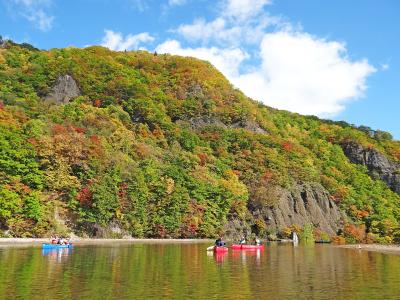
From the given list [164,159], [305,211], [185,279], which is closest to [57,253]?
[185,279]

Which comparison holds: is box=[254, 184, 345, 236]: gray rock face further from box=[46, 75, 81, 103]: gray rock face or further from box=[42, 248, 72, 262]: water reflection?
box=[46, 75, 81, 103]: gray rock face

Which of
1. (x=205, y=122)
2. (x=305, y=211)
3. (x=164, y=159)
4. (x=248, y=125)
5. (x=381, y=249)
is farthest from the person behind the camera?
(x=248, y=125)

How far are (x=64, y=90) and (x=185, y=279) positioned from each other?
12079cm

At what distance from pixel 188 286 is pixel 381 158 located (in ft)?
510

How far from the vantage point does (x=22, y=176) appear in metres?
82.2

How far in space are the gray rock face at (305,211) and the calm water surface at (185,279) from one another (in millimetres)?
66231

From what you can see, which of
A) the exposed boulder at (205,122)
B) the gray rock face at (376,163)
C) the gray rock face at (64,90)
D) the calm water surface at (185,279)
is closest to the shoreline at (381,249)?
the calm water surface at (185,279)

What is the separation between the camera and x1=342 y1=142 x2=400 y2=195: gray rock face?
165250 mm

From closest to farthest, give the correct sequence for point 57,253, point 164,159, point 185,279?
point 185,279
point 57,253
point 164,159

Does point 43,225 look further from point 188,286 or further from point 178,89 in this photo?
point 178,89

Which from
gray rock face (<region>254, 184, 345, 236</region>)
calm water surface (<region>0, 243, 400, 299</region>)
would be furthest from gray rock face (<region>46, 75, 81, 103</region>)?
calm water surface (<region>0, 243, 400, 299</region>)

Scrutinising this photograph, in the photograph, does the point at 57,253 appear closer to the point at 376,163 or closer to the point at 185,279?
the point at 185,279

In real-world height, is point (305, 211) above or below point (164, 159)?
below

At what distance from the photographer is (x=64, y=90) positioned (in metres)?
144
